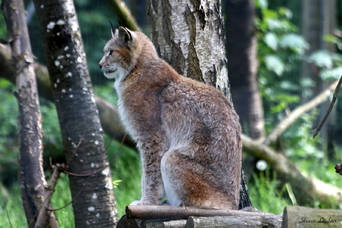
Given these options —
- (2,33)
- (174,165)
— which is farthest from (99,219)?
(2,33)

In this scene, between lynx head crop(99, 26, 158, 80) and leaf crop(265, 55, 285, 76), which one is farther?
leaf crop(265, 55, 285, 76)

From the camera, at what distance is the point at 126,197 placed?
17.6 feet

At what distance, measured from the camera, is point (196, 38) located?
3744mm

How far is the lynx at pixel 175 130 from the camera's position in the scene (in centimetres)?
318

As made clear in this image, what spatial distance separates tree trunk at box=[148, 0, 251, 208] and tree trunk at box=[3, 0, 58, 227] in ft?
3.68

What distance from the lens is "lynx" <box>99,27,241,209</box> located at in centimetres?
318

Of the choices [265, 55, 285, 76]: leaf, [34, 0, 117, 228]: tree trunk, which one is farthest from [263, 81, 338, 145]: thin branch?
[34, 0, 117, 228]: tree trunk

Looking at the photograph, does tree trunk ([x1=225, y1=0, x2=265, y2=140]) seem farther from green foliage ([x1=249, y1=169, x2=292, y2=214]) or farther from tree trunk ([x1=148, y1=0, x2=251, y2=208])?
tree trunk ([x1=148, y1=0, x2=251, y2=208])

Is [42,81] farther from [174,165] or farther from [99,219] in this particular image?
[174,165]

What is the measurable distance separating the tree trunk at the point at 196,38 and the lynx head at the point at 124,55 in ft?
0.83

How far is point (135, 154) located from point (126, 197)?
5.45 ft

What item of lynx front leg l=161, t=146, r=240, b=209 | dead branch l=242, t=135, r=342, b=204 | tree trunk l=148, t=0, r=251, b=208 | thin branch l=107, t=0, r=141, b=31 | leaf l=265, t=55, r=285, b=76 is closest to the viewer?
lynx front leg l=161, t=146, r=240, b=209

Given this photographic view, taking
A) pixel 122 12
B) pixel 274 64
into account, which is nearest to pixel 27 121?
pixel 122 12

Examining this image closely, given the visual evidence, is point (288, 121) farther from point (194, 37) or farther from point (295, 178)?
point (194, 37)
